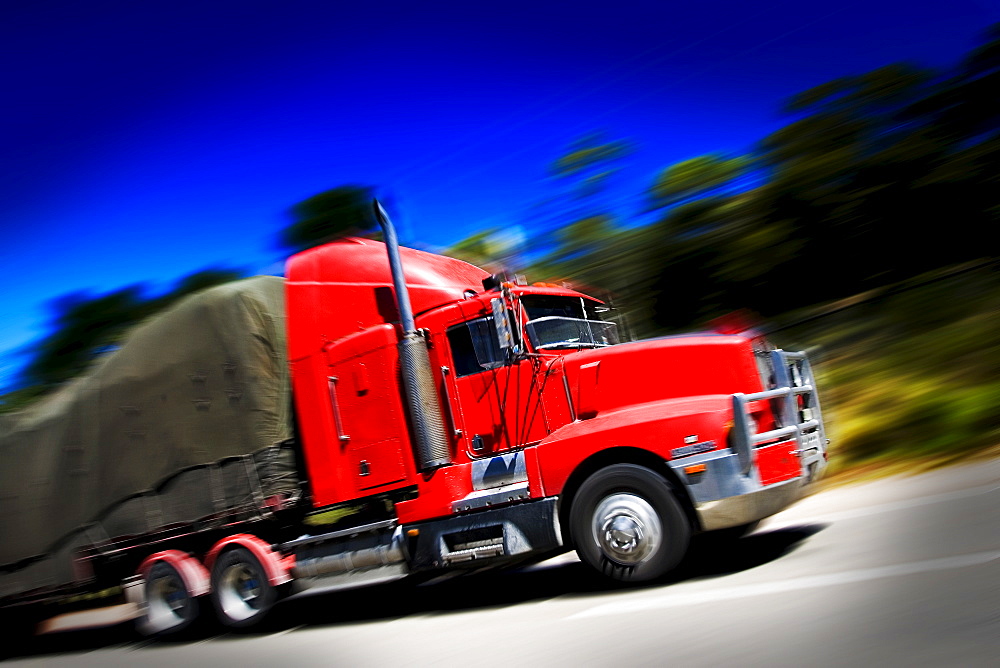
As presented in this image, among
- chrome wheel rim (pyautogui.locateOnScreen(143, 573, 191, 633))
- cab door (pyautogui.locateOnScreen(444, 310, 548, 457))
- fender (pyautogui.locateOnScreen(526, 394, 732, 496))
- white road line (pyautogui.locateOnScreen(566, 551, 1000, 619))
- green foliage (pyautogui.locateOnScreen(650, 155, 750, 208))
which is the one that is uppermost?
green foliage (pyautogui.locateOnScreen(650, 155, 750, 208))

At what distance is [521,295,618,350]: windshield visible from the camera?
8008 millimetres

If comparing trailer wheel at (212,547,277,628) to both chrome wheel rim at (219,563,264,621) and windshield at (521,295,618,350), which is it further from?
windshield at (521,295,618,350)

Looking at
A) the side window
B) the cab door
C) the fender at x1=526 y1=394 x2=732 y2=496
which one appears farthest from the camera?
the side window

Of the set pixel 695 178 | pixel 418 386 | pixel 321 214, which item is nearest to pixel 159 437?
pixel 418 386

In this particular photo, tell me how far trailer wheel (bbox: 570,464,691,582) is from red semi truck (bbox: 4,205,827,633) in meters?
0.02

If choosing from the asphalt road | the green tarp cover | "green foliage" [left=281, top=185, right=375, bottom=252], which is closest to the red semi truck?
the green tarp cover

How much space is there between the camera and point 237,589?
9.21 m

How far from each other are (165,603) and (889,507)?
757cm

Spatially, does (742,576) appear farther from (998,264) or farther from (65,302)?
(65,302)

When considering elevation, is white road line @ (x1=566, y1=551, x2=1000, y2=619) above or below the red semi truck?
below

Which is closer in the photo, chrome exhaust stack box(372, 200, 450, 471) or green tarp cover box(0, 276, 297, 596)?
chrome exhaust stack box(372, 200, 450, 471)

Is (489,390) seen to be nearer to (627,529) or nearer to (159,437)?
(627,529)

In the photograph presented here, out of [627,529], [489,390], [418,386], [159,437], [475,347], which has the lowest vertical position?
[627,529]

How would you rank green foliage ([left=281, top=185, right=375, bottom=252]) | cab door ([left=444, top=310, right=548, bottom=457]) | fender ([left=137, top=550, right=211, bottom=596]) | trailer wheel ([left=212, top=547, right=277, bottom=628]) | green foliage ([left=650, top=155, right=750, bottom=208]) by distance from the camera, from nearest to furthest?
cab door ([left=444, top=310, right=548, bottom=457]) → trailer wheel ([left=212, top=547, right=277, bottom=628]) → fender ([left=137, top=550, right=211, bottom=596]) → green foliage ([left=650, top=155, right=750, bottom=208]) → green foliage ([left=281, top=185, right=375, bottom=252])
